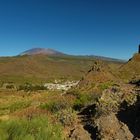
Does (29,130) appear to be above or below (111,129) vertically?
above

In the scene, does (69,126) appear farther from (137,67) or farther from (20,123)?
(137,67)

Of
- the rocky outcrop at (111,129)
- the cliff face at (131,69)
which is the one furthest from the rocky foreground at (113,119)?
the cliff face at (131,69)

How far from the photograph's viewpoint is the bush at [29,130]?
9.53 meters

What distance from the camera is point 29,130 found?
34.2 feet

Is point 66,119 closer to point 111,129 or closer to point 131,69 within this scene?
point 111,129

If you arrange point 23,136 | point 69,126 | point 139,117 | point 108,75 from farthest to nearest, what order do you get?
1. point 108,75
2. point 69,126
3. point 139,117
4. point 23,136

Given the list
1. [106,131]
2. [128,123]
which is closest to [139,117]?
[128,123]

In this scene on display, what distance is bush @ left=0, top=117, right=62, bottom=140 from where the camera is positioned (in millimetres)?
9531

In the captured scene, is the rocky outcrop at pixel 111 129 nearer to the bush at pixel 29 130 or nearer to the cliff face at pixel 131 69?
the bush at pixel 29 130

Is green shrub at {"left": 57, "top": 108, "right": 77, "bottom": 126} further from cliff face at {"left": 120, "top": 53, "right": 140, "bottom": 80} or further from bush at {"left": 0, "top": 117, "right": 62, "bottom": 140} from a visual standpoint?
cliff face at {"left": 120, "top": 53, "right": 140, "bottom": 80}

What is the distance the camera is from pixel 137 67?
49.3 metres

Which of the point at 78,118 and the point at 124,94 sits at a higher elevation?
the point at 124,94

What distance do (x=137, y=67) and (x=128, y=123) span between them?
38.3 m

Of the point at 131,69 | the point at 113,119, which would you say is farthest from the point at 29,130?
the point at 131,69
